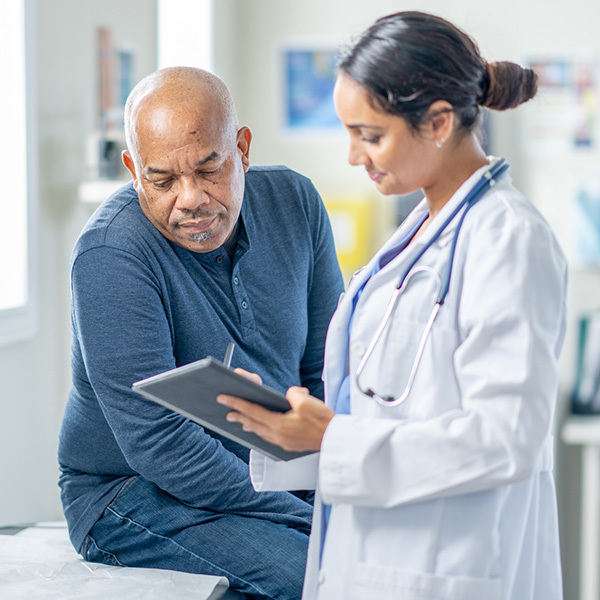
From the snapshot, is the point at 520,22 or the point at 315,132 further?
the point at 315,132

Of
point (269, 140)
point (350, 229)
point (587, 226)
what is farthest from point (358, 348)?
point (269, 140)

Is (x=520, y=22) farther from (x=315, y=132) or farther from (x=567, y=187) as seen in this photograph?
(x=315, y=132)

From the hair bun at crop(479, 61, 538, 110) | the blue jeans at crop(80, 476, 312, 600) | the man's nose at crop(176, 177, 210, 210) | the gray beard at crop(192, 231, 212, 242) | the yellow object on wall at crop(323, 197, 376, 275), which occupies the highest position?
the hair bun at crop(479, 61, 538, 110)

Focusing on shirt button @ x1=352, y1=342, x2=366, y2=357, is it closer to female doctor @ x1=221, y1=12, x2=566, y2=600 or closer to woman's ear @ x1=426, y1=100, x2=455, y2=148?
female doctor @ x1=221, y1=12, x2=566, y2=600

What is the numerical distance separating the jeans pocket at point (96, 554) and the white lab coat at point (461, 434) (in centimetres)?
44

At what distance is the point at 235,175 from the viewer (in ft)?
4.50

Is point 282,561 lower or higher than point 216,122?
lower

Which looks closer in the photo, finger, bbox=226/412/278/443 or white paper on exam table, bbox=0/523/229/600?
finger, bbox=226/412/278/443

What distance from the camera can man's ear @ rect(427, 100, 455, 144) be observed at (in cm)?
100

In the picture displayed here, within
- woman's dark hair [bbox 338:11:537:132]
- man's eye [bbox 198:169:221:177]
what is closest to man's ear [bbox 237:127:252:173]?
man's eye [bbox 198:169:221:177]

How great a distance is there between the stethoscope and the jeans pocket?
23.0 inches

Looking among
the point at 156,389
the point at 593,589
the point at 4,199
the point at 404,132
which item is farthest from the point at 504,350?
the point at 593,589

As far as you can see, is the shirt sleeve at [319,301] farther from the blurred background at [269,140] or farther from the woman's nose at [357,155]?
the blurred background at [269,140]

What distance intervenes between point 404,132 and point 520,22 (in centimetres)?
255
